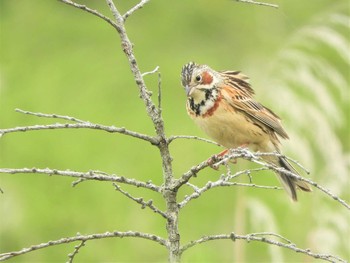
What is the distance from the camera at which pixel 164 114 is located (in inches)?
443

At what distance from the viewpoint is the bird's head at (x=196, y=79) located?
17.3 ft

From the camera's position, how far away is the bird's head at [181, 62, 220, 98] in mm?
5277

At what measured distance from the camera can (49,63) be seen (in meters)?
13.1

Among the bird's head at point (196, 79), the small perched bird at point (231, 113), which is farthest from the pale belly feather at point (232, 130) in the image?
the bird's head at point (196, 79)

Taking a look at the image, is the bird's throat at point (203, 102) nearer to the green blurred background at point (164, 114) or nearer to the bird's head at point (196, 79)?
the bird's head at point (196, 79)

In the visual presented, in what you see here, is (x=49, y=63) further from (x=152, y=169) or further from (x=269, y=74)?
(x=269, y=74)

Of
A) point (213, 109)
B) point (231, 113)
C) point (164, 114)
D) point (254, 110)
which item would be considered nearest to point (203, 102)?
point (213, 109)

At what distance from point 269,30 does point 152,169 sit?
381 cm

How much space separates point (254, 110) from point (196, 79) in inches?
18.4

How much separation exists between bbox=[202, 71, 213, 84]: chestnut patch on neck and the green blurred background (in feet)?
1.17

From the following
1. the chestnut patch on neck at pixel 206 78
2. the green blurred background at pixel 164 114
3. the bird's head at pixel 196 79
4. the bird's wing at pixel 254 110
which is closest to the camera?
the bird's head at pixel 196 79

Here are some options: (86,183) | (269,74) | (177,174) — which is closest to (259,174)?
(177,174)

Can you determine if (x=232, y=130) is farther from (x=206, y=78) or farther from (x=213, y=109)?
(x=206, y=78)

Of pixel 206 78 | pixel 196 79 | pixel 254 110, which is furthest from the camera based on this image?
pixel 254 110
